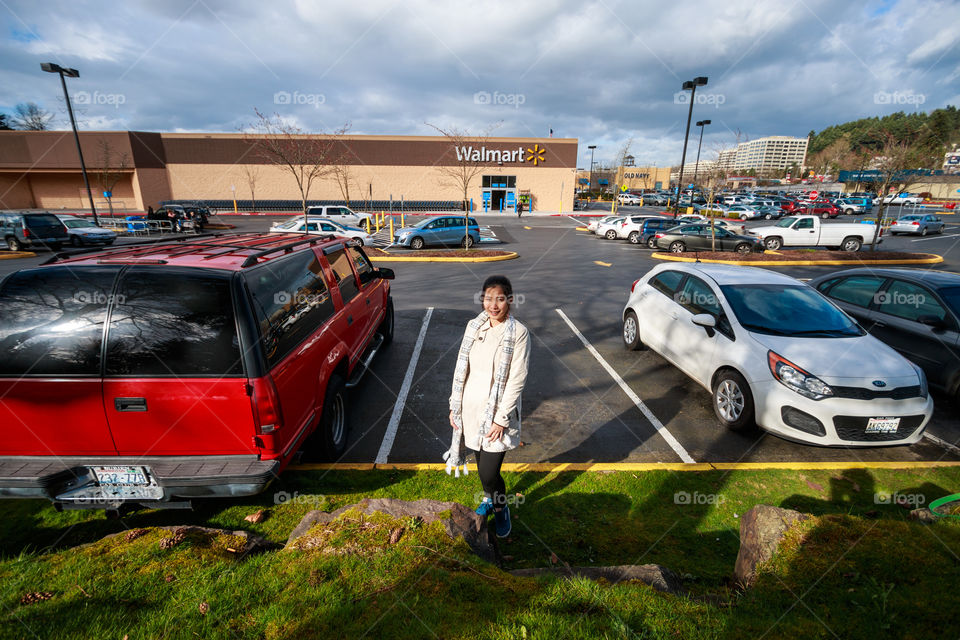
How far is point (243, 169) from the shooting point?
40.8 m

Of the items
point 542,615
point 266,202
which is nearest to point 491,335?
point 542,615

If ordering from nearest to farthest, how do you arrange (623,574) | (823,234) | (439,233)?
(623,574), (823,234), (439,233)

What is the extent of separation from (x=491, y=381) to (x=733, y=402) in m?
3.48

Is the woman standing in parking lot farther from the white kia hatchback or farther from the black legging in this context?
the white kia hatchback

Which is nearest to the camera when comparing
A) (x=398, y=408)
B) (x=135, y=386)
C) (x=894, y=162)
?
(x=135, y=386)

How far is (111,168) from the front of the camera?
3878 centimetres

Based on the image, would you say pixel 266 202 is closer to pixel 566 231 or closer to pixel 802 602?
pixel 566 231

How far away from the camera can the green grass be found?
1969mm

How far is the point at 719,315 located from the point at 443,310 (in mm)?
5944

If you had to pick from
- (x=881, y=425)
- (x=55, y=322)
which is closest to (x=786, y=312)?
(x=881, y=425)

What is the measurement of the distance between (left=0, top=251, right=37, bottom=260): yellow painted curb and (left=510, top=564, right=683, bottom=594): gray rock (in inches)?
957

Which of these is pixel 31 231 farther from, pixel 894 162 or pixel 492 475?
pixel 894 162

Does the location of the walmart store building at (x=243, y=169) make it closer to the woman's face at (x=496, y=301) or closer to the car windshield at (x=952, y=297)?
the car windshield at (x=952, y=297)

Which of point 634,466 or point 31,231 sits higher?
point 31,231
